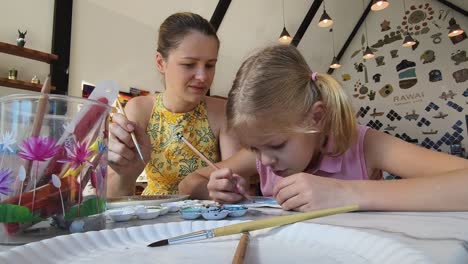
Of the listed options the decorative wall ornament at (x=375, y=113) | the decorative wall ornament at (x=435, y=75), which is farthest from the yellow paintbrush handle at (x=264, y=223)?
the decorative wall ornament at (x=375, y=113)

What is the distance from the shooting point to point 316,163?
107 centimetres

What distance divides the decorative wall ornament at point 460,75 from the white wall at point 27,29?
5600 mm

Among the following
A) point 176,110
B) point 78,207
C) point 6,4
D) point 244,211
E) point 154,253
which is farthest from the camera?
point 6,4

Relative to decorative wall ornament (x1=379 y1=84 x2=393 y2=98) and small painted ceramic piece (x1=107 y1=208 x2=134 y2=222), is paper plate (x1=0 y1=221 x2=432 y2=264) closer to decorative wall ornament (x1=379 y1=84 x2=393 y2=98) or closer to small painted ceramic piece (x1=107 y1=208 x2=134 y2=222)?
small painted ceramic piece (x1=107 y1=208 x2=134 y2=222)

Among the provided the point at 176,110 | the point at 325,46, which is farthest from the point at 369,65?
the point at 176,110

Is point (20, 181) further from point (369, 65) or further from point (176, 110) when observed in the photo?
point (369, 65)

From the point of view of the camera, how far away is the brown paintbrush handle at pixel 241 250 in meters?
0.32

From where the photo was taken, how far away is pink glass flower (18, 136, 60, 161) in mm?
453

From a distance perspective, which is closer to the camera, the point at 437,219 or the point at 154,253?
the point at 154,253

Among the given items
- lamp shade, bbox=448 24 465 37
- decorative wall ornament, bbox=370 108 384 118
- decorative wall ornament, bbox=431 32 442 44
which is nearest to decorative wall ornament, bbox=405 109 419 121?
decorative wall ornament, bbox=370 108 384 118

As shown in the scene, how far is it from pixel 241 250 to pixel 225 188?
0.51m

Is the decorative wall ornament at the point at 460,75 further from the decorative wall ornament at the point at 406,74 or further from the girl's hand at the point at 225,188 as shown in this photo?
the girl's hand at the point at 225,188

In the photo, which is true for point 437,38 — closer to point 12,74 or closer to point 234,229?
point 12,74

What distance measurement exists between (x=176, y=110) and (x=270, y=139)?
0.70 metres
